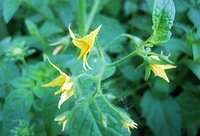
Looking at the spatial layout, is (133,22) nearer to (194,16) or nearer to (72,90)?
(194,16)

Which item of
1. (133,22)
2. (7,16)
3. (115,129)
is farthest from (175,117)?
(7,16)

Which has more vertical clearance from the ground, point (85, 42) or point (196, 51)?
point (85, 42)

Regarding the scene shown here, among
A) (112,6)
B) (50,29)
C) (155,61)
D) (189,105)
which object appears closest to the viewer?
(155,61)

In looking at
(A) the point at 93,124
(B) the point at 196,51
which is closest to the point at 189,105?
(B) the point at 196,51

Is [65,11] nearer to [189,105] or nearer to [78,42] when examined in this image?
[78,42]

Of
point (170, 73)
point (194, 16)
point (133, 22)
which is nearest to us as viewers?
point (194, 16)

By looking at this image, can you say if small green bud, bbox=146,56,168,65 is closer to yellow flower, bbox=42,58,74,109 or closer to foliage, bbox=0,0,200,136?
foliage, bbox=0,0,200,136
